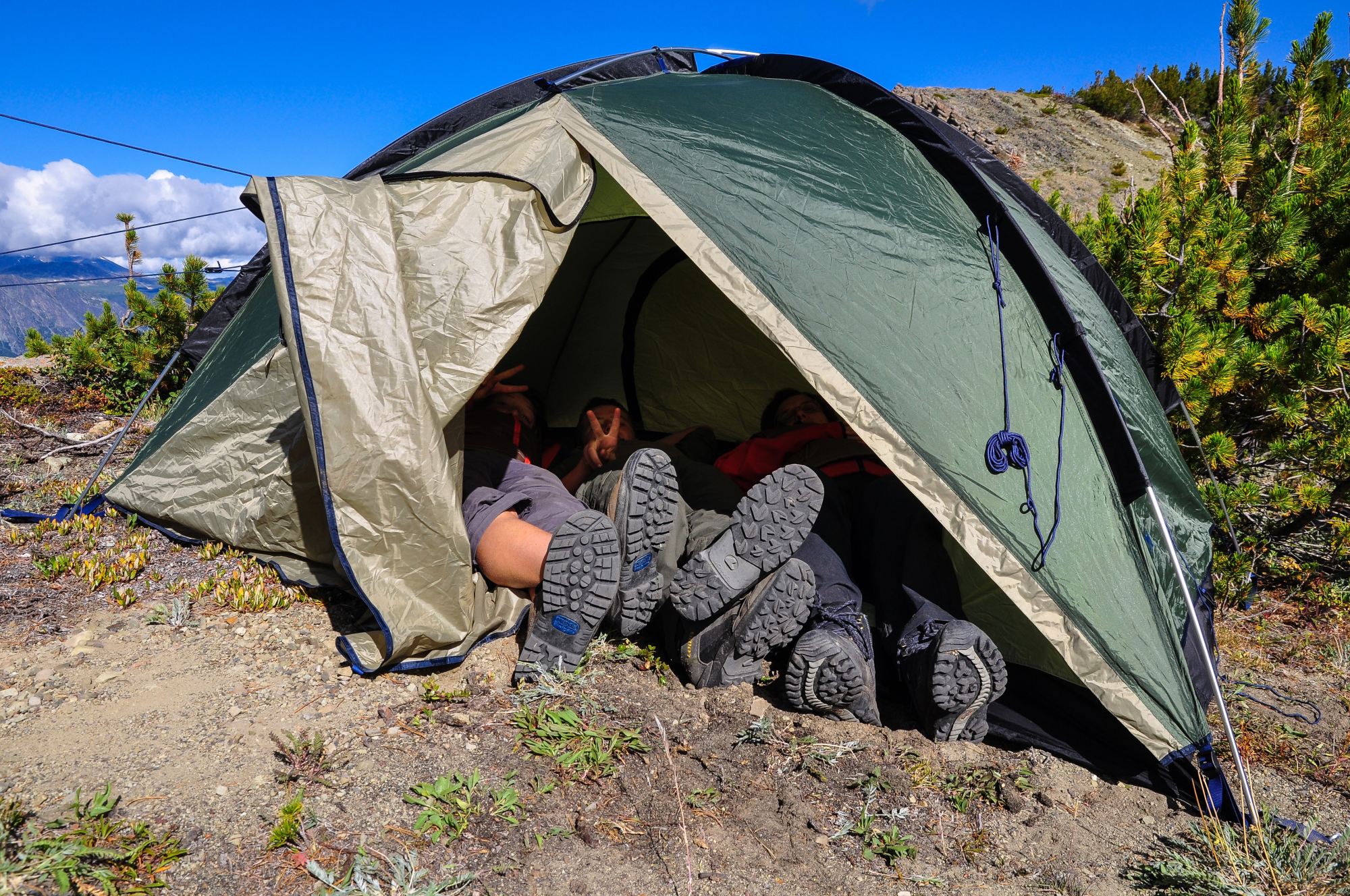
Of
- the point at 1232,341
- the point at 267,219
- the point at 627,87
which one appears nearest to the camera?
the point at 267,219

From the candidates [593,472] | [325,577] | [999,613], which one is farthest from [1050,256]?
[325,577]

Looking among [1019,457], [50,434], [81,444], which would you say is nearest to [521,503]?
[1019,457]

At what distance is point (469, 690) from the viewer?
2768mm

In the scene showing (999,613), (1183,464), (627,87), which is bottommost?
(999,613)

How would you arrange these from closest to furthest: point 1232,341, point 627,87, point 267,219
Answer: point 267,219, point 627,87, point 1232,341

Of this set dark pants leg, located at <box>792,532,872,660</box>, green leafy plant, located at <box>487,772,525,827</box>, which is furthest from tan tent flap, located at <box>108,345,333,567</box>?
dark pants leg, located at <box>792,532,872,660</box>

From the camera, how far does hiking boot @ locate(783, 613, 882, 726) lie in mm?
2617

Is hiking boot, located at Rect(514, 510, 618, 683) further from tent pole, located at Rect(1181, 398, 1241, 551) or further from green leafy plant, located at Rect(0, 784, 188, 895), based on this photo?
tent pole, located at Rect(1181, 398, 1241, 551)

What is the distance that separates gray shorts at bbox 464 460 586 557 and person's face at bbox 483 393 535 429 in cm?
63

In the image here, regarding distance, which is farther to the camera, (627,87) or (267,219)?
(627,87)

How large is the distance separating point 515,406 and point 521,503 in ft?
3.10

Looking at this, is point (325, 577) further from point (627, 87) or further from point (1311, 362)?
point (1311, 362)

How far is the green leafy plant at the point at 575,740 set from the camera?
2.42m

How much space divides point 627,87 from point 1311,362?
11.8 feet
